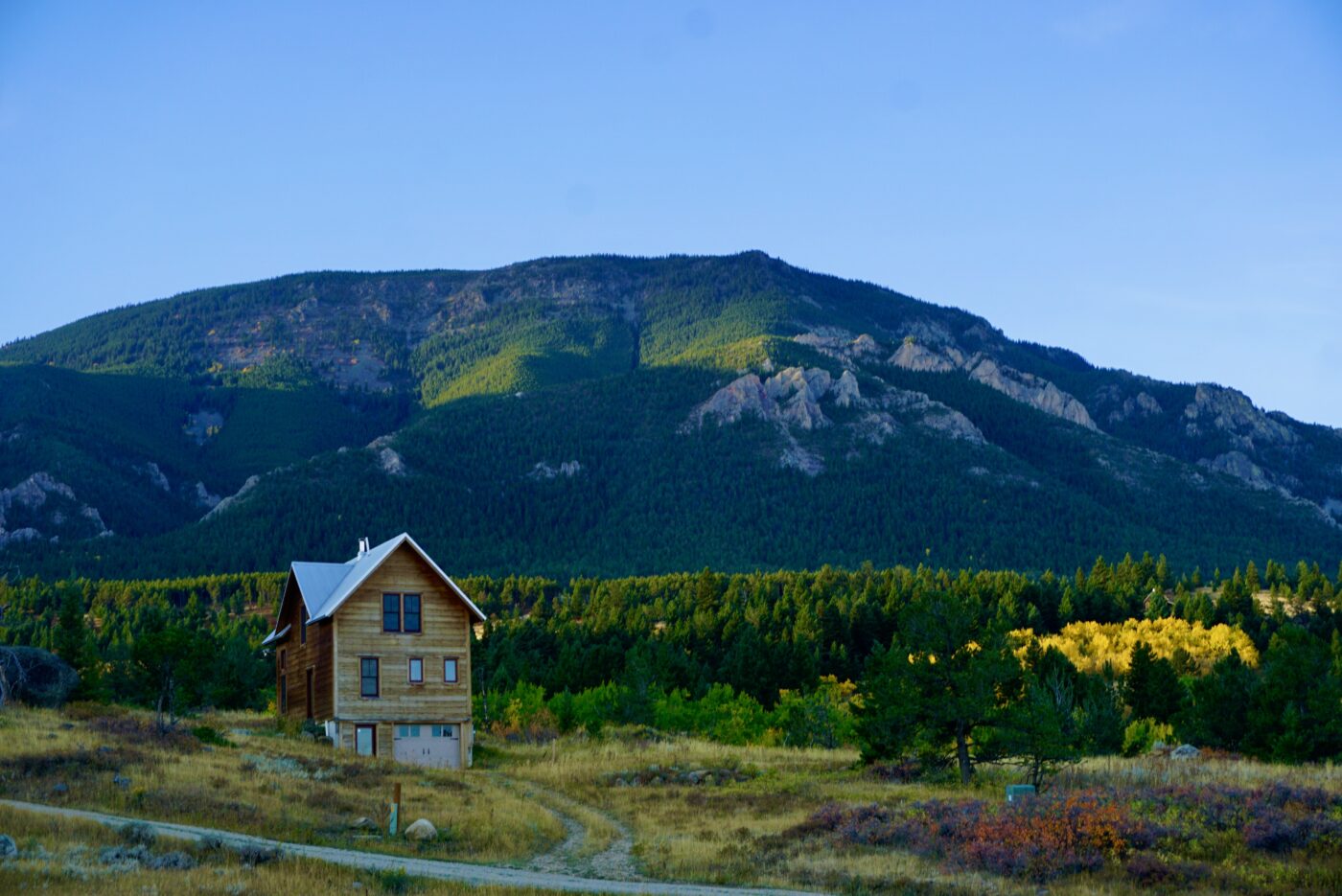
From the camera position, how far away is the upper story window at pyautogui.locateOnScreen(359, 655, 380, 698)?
4934 cm

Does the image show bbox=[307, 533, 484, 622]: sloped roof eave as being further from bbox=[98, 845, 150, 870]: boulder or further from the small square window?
bbox=[98, 845, 150, 870]: boulder

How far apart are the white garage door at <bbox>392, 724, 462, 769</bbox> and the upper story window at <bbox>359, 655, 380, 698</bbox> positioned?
1746 millimetres

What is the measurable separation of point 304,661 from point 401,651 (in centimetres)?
633

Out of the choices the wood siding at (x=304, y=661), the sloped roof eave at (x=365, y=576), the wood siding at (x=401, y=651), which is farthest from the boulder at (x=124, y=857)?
the wood siding at (x=304, y=661)

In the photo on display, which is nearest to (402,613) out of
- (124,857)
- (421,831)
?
(421,831)

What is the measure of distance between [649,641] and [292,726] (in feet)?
144

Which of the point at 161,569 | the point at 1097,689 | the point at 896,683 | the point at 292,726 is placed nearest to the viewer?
the point at 896,683

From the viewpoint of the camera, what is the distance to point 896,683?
3828 centimetres

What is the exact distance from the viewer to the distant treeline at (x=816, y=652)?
129ft

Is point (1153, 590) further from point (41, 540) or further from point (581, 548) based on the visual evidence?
point (41, 540)

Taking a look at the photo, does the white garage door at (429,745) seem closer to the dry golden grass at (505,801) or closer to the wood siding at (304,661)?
the wood siding at (304,661)

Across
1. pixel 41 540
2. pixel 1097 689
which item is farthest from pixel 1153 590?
pixel 41 540

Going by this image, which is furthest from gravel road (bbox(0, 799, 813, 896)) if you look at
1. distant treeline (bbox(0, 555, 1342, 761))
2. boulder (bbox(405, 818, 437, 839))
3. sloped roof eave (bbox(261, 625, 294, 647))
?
sloped roof eave (bbox(261, 625, 294, 647))

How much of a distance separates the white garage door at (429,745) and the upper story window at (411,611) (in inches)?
148
